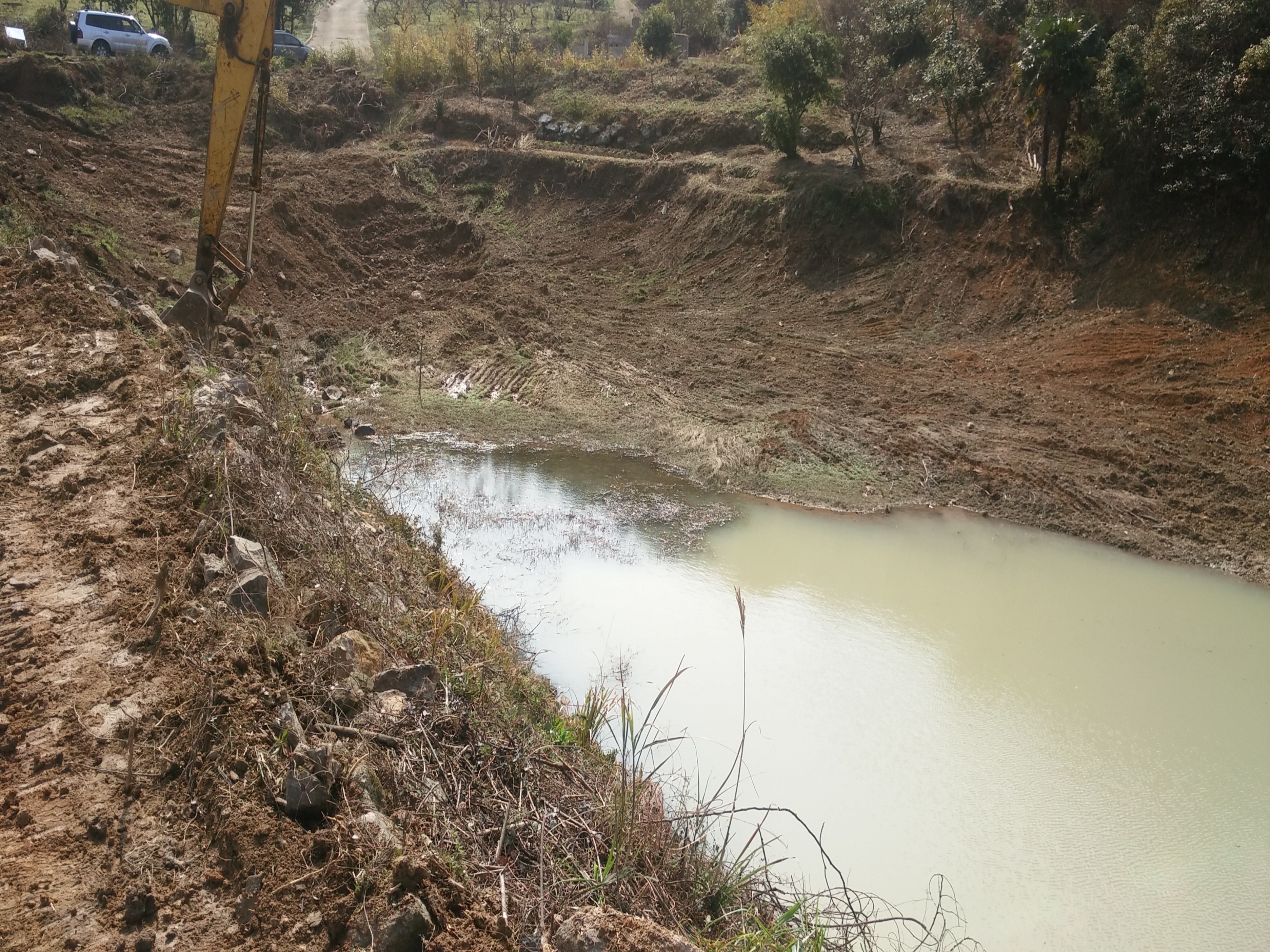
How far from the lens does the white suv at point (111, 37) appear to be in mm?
22188

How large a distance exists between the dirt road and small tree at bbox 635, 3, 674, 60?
8945mm

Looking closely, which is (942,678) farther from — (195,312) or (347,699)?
(195,312)

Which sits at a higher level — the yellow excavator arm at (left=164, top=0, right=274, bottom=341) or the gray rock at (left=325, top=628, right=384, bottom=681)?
the yellow excavator arm at (left=164, top=0, right=274, bottom=341)

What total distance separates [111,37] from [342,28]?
1369 centimetres

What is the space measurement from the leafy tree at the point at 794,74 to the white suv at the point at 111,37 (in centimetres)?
1559

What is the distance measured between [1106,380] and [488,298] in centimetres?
870

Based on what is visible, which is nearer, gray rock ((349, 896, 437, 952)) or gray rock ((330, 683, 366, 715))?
gray rock ((349, 896, 437, 952))

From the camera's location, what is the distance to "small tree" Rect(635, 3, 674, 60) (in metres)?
25.7

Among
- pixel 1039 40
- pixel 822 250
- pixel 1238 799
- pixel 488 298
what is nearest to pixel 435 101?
pixel 488 298

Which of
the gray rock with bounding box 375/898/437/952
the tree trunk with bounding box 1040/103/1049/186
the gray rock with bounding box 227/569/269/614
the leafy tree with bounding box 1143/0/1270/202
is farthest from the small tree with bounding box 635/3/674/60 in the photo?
the gray rock with bounding box 375/898/437/952

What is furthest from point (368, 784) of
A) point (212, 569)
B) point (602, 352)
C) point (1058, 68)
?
point (1058, 68)

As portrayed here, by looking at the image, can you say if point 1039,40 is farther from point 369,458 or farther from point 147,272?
point 147,272

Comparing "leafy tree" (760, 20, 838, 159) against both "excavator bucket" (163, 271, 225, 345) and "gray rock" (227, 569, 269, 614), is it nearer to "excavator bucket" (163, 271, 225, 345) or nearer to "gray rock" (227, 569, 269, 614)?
"excavator bucket" (163, 271, 225, 345)

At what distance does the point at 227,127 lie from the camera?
824cm
